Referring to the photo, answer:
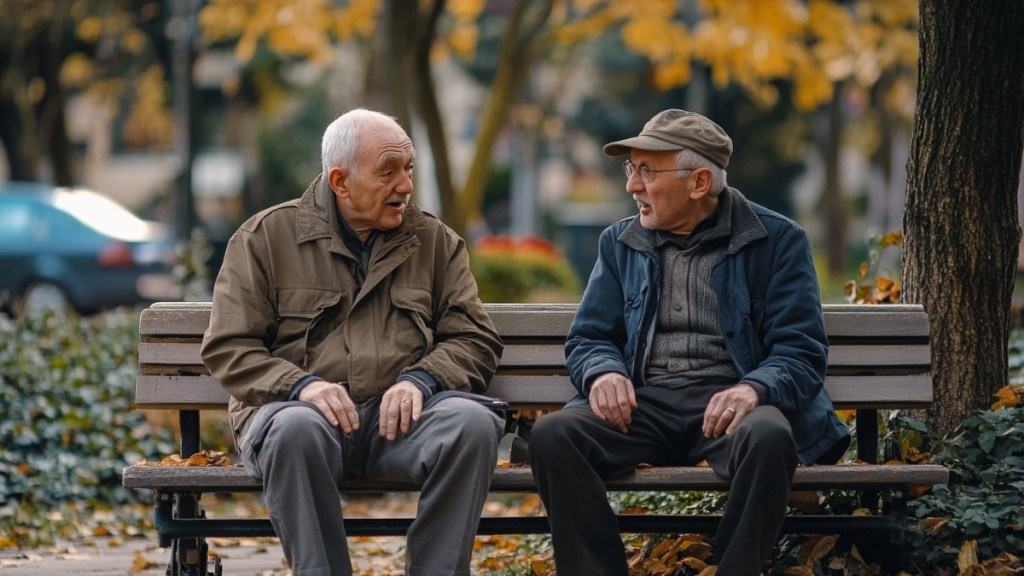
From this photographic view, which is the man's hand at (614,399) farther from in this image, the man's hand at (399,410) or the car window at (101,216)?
the car window at (101,216)

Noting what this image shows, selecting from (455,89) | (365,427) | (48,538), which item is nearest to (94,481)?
(48,538)

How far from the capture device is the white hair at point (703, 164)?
473 cm

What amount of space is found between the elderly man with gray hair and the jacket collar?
540mm

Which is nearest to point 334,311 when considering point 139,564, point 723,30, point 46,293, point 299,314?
point 299,314

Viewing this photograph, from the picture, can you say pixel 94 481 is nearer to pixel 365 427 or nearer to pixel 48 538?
pixel 48 538

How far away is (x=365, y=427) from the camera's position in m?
4.55

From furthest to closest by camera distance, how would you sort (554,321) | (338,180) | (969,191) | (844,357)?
(969,191) < (554,321) < (844,357) < (338,180)

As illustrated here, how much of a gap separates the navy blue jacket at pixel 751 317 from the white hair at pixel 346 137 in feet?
2.69

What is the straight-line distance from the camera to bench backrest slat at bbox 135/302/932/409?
4.91 metres

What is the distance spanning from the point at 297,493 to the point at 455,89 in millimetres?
44696

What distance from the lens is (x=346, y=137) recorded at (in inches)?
187

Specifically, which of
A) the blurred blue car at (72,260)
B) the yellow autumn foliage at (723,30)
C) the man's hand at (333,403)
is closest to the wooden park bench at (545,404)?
the man's hand at (333,403)

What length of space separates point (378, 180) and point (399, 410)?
29.7 inches

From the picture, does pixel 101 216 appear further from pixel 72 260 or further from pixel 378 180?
pixel 378 180
